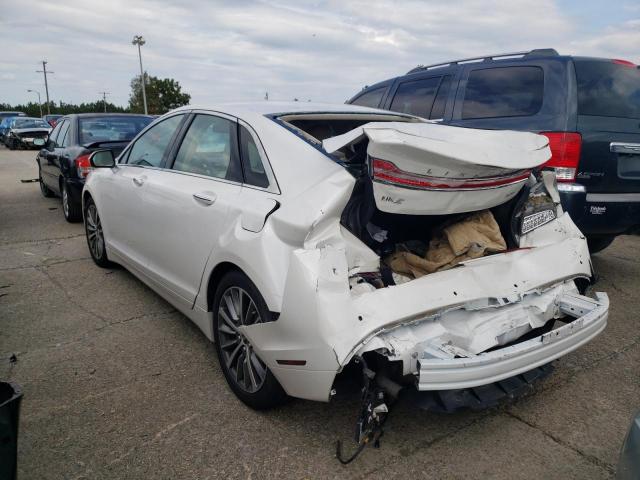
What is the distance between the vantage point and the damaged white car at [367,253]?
2.20 metres

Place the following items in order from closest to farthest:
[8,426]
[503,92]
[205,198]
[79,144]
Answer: [8,426] → [205,198] → [503,92] → [79,144]

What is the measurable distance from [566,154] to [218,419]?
3373 mm

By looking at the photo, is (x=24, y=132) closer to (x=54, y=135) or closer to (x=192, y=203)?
(x=54, y=135)

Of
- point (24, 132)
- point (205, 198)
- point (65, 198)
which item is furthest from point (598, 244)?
point (24, 132)

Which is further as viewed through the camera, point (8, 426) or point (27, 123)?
point (27, 123)

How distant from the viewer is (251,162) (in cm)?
285

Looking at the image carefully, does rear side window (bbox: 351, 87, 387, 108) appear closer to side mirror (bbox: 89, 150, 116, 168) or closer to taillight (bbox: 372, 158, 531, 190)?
side mirror (bbox: 89, 150, 116, 168)

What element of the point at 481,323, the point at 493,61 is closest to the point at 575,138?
the point at 493,61

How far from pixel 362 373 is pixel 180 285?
1.56 metres

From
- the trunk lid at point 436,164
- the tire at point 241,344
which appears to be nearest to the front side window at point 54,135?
the tire at point 241,344

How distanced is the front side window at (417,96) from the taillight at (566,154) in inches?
71.9

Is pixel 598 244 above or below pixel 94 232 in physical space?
below

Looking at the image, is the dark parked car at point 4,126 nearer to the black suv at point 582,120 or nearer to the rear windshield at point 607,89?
the black suv at point 582,120

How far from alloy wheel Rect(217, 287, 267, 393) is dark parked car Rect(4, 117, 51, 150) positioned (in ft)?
81.0
